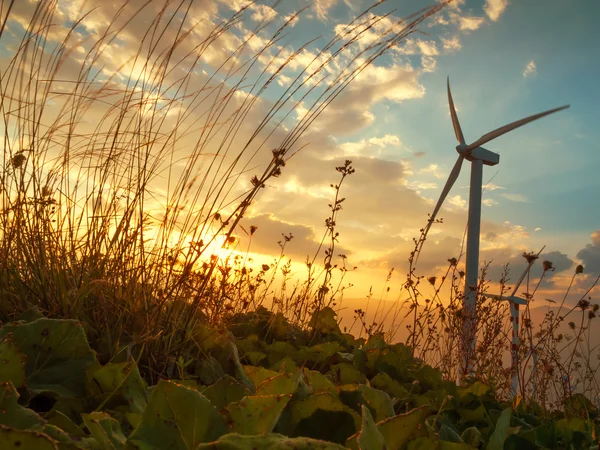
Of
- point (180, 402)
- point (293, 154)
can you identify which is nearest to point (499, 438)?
point (180, 402)

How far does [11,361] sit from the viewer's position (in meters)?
1.09

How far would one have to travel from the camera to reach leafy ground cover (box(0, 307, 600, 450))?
2.59 feet

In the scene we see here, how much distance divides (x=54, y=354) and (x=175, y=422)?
2.02 ft

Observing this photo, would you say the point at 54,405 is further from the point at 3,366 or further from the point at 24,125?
the point at 24,125

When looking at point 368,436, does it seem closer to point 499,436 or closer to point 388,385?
point 499,436

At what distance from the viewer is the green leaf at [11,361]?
108 centimetres

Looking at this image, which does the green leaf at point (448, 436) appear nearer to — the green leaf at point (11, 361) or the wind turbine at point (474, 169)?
the green leaf at point (11, 361)

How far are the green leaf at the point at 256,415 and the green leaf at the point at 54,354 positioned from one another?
24.3 inches

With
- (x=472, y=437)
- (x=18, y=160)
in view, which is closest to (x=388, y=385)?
(x=472, y=437)

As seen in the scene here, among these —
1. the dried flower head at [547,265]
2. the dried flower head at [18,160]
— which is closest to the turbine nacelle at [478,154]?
the dried flower head at [547,265]

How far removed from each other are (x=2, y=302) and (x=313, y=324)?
61.4 inches

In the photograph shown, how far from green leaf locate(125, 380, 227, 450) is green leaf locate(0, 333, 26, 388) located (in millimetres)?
432

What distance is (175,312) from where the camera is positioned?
85.4 inches

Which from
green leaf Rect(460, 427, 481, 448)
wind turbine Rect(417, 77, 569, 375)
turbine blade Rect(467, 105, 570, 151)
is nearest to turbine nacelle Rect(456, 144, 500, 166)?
wind turbine Rect(417, 77, 569, 375)
